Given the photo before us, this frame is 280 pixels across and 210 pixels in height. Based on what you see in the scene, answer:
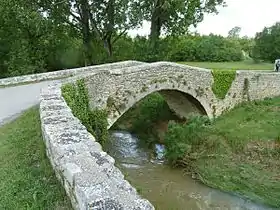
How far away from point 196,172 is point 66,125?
920cm

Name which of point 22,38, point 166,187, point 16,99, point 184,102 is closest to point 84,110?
point 16,99

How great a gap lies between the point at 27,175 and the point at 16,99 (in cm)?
664

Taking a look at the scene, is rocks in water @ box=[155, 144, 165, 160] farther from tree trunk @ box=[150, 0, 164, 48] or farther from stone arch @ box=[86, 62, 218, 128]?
tree trunk @ box=[150, 0, 164, 48]

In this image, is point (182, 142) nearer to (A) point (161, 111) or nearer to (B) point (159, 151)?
(B) point (159, 151)

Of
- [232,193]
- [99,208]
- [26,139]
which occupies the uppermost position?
[99,208]

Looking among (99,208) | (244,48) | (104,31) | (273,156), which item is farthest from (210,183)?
(244,48)

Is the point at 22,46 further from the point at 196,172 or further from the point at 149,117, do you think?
the point at 196,172

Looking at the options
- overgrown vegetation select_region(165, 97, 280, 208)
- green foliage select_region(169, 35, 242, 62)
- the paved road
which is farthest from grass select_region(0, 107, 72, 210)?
green foliage select_region(169, 35, 242, 62)

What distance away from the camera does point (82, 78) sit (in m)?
10.8

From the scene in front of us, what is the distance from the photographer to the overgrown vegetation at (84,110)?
9.12 metres

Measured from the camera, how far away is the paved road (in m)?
9.27

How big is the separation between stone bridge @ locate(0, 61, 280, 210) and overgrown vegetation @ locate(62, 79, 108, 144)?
9.6 inches

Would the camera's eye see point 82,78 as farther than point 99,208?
Yes

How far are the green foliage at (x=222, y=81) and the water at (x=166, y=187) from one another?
4.34 meters
